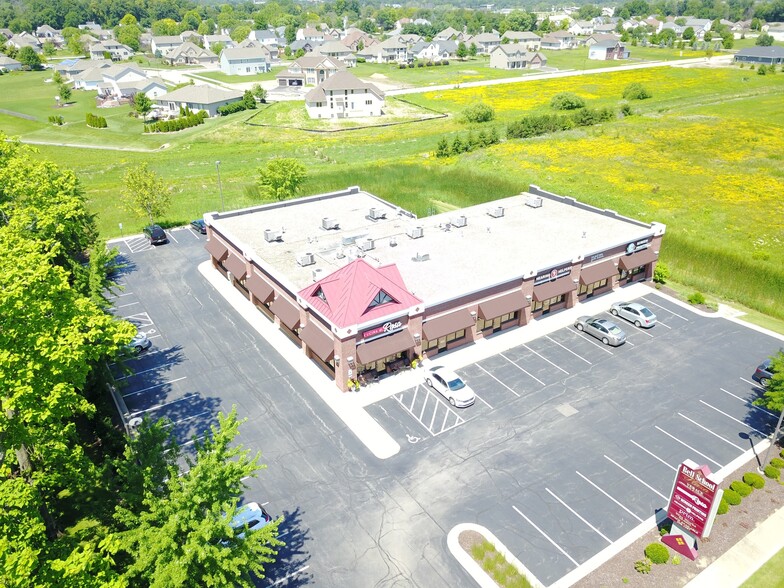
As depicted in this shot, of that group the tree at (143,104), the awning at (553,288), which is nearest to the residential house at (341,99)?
the tree at (143,104)

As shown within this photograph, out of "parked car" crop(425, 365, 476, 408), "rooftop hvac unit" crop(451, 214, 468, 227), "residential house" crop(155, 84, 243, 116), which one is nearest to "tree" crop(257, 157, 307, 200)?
"rooftop hvac unit" crop(451, 214, 468, 227)

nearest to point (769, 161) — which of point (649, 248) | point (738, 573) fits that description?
point (649, 248)

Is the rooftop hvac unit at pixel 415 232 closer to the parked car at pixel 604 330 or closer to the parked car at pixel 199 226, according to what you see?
the parked car at pixel 604 330

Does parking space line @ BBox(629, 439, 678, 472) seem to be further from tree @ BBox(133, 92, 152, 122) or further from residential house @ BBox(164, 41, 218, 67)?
residential house @ BBox(164, 41, 218, 67)

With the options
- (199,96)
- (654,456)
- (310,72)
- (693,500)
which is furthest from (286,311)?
(310,72)

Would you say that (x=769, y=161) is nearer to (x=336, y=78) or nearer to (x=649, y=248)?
(x=649, y=248)

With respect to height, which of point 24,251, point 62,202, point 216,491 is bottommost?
point 216,491
